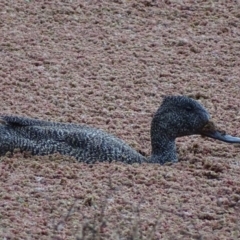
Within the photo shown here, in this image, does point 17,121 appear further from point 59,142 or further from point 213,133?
point 213,133

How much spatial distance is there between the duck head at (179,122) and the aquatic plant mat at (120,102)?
13 cm

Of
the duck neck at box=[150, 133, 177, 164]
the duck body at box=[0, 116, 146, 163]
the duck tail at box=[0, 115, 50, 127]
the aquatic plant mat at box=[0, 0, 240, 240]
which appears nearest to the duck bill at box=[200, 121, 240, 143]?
the aquatic plant mat at box=[0, 0, 240, 240]

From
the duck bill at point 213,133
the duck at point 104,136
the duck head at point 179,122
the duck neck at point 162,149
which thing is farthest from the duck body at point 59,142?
the duck bill at point 213,133

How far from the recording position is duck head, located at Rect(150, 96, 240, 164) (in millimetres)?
7953

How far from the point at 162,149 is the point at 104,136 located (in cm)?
42

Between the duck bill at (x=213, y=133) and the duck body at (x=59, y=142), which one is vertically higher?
the duck bill at (x=213, y=133)

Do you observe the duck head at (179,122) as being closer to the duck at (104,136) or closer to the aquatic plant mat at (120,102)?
the duck at (104,136)

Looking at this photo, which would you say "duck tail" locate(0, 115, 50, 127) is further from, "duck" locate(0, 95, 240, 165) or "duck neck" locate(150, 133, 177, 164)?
"duck neck" locate(150, 133, 177, 164)

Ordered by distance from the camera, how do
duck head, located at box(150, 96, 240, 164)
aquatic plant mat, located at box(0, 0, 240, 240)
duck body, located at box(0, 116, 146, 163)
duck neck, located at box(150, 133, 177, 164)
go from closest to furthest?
aquatic plant mat, located at box(0, 0, 240, 240), duck body, located at box(0, 116, 146, 163), duck neck, located at box(150, 133, 177, 164), duck head, located at box(150, 96, 240, 164)

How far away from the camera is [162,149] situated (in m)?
7.86

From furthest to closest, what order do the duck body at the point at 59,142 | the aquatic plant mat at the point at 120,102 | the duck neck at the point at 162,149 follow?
the duck neck at the point at 162,149 → the duck body at the point at 59,142 → the aquatic plant mat at the point at 120,102

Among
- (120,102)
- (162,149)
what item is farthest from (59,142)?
(120,102)

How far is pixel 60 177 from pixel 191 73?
3119 millimetres

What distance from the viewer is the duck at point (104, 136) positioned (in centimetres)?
754
